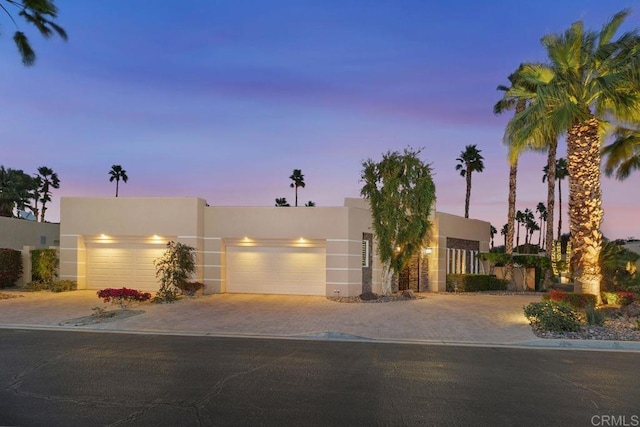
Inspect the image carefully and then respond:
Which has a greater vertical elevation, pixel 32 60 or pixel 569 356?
pixel 32 60

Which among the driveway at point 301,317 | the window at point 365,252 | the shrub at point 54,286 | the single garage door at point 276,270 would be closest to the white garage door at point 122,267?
the shrub at point 54,286

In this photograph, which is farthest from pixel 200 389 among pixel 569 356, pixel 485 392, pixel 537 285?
pixel 537 285

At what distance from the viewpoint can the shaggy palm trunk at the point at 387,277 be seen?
21.9m

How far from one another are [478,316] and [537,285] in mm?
16283

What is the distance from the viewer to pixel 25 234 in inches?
1209

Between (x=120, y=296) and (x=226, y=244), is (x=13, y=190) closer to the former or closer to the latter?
(x=226, y=244)

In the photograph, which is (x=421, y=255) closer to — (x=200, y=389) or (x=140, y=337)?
(x=140, y=337)

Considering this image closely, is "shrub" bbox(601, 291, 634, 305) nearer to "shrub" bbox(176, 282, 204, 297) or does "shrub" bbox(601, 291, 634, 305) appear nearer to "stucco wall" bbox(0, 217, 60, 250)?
"shrub" bbox(176, 282, 204, 297)

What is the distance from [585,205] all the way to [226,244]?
50.1ft

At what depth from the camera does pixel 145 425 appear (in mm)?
5645

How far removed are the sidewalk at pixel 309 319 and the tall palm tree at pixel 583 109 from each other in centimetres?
328

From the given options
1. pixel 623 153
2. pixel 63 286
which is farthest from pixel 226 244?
pixel 623 153

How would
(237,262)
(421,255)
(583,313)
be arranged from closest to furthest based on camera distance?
(583,313) < (237,262) < (421,255)

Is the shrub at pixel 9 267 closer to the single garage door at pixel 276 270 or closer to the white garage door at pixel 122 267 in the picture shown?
the white garage door at pixel 122 267
